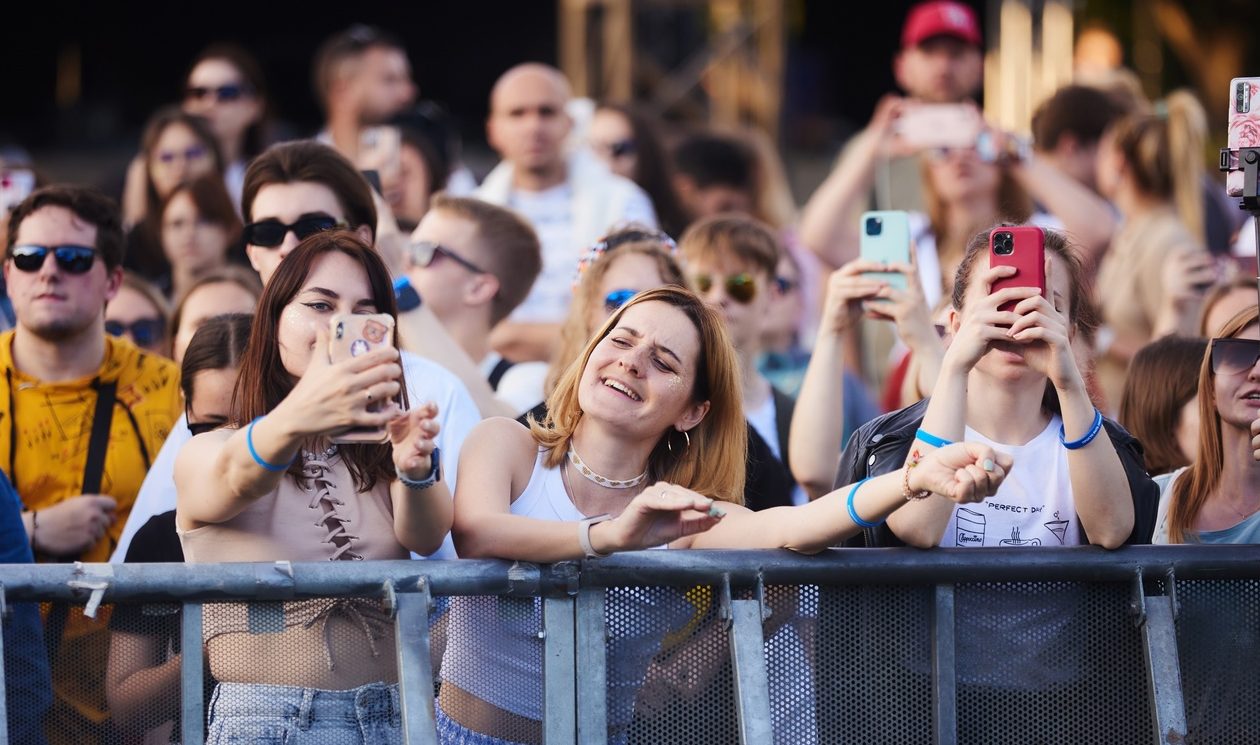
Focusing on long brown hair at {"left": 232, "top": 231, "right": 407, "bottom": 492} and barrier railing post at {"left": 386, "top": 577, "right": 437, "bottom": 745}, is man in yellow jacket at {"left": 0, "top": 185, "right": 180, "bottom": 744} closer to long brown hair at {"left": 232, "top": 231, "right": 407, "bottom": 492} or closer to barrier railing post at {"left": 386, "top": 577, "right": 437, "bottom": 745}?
long brown hair at {"left": 232, "top": 231, "right": 407, "bottom": 492}

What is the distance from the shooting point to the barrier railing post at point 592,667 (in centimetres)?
308

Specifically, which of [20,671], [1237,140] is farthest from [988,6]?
[20,671]

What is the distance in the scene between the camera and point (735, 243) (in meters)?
5.55

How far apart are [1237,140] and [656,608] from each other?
5.12 ft

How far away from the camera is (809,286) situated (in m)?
7.74

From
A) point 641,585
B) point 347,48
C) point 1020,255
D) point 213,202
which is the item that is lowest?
point 641,585

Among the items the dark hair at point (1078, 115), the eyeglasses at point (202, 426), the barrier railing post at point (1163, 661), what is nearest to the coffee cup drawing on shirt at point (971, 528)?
the barrier railing post at point (1163, 661)

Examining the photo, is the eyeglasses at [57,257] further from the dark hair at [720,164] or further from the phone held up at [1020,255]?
the dark hair at [720,164]

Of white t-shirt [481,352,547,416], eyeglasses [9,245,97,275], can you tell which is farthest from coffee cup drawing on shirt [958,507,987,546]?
eyeglasses [9,245,97,275]

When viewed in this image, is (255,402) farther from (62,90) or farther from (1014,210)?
(62,90)

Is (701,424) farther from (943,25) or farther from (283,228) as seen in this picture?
(943,25)

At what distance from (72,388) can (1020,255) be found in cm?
275

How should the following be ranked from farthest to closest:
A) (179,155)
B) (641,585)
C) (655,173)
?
(655,173), (179,155), (641,585)

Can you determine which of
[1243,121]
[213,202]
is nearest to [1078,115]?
[213,202]
